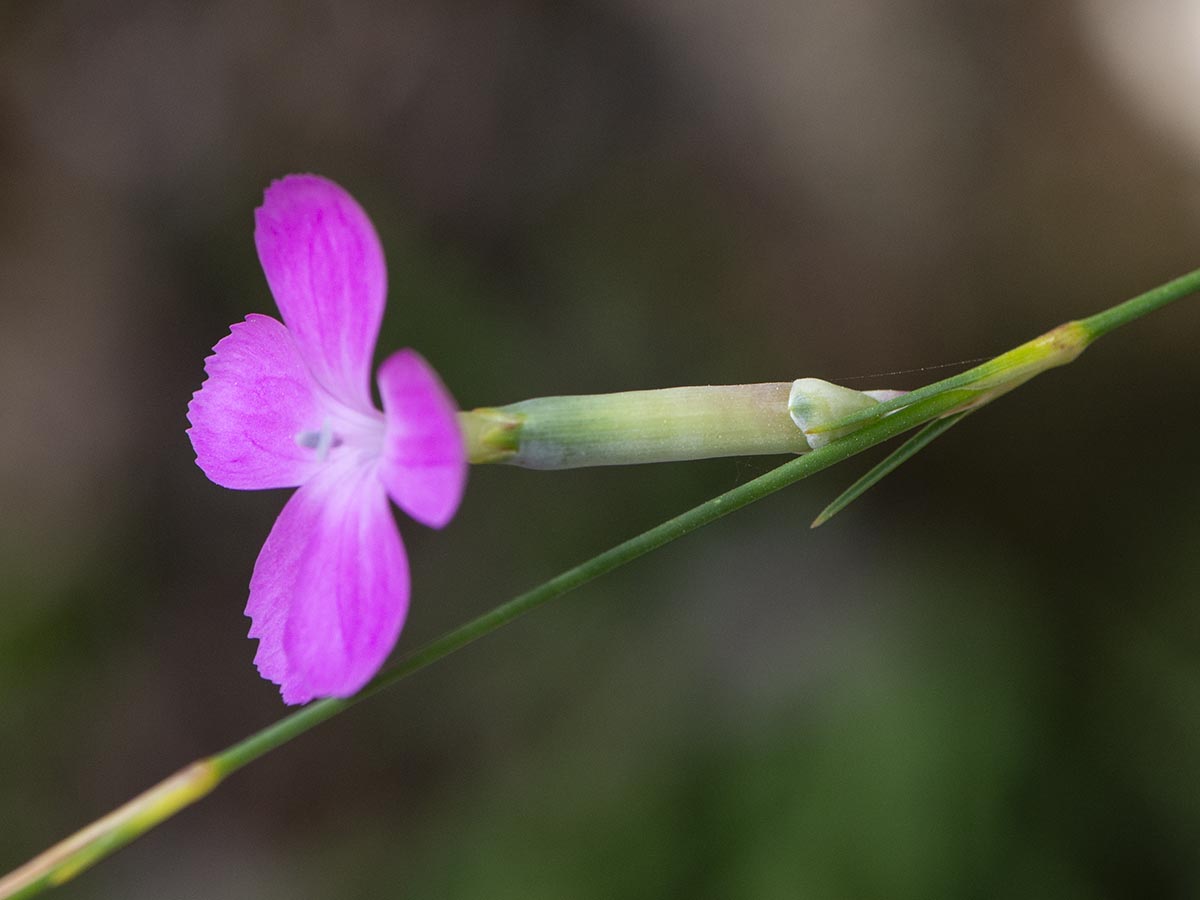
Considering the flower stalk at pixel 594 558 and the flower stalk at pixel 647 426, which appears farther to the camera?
the flower stalk at pixel 647 426

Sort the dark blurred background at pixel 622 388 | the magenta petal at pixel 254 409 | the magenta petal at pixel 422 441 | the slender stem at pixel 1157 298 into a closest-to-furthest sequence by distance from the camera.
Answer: the magenta petal at pixel 422 441 → the slender stem at pixel 1157 298 → the magenta petal at pixel 254 409 → the dark blurred background at pixel 622 388

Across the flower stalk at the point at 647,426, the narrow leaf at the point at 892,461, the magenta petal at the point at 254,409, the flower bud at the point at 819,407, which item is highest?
the magenta petal at the point at 254,409

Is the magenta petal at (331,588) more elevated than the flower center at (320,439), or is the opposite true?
the flower center at (320,439)

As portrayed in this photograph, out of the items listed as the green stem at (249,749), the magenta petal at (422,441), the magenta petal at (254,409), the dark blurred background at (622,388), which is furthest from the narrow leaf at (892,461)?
the dark blurred background at (622,388)

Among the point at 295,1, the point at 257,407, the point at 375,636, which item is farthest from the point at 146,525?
the point at 375,636

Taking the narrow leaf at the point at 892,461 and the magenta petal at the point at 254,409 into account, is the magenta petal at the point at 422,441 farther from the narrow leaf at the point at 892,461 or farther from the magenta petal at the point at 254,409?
the narrow leaf at the point at 892,461

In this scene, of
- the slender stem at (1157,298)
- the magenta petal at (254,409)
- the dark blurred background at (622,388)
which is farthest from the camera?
the dark blurred background at (622,388)

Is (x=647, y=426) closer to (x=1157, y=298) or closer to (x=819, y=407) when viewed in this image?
(x=819, y=407)

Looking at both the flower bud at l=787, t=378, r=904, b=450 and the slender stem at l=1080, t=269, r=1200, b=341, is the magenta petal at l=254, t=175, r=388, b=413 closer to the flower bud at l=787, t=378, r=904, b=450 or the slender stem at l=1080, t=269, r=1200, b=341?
the flower bud at l=787, t=378, r=904, b=450
